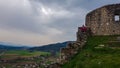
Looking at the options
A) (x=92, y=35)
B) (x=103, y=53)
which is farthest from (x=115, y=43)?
(x=92, y=35)

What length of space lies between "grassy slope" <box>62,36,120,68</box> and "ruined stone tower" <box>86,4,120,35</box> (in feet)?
13.5

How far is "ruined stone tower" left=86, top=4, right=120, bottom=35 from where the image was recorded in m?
58.0

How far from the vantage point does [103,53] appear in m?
47.1

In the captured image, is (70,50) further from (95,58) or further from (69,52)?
(95,58)

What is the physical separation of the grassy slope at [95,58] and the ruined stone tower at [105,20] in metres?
4.13

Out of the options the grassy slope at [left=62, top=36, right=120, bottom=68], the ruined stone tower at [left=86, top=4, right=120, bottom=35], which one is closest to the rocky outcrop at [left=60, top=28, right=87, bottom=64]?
the grassy slope at [left=62, top=36, right=120, bottom=68]

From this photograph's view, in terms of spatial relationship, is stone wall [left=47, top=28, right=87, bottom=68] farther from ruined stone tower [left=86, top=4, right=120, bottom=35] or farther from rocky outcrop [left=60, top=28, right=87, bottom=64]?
ruined stone tower [left=86, top=4, right=120, bottom=35]

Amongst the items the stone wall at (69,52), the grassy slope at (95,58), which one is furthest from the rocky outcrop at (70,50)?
the grassy slope at (95,58)

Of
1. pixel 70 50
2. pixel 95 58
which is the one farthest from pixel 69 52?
pixel 95 58

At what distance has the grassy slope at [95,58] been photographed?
41.3 metres

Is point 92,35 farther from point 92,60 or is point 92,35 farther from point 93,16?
point 92,60

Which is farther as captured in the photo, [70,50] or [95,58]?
[70,50]

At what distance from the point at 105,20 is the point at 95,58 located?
1509cm

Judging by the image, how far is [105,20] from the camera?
192 feet
